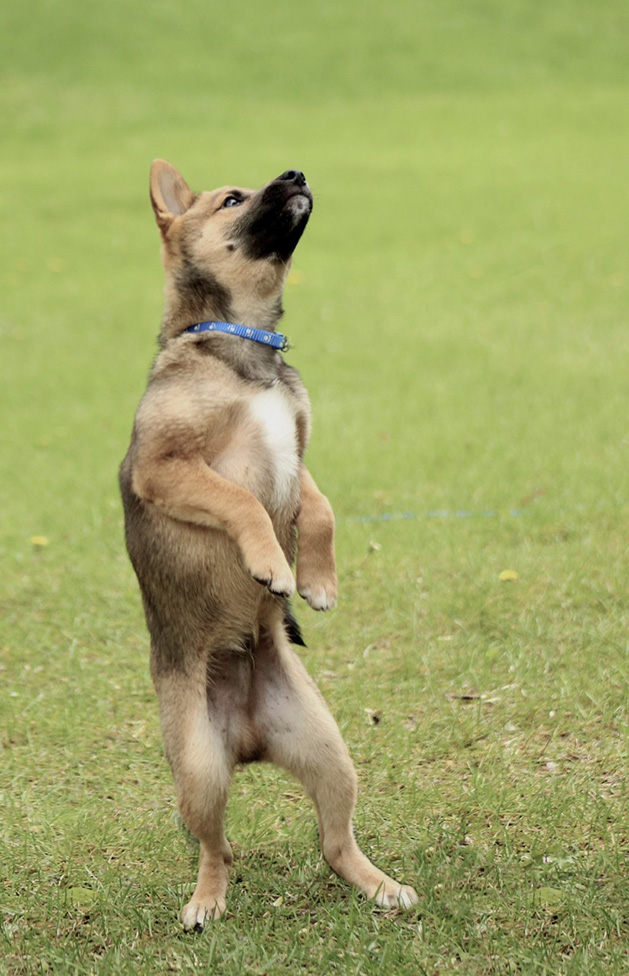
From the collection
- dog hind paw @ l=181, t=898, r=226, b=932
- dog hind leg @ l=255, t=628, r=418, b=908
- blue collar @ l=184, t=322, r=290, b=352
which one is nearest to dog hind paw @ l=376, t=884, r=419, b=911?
dog hind leg @ l=255, t=628, r=418, b=908

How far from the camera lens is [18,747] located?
15.7 feet

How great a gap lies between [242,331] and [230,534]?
29.0 inches

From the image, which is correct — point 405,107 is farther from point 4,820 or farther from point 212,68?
point 4,820

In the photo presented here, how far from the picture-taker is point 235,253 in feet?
12.9

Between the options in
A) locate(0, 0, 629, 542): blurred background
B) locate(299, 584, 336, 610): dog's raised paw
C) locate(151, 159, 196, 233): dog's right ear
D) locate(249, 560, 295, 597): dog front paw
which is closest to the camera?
locate(249, 560, 295, 597): dog front paw

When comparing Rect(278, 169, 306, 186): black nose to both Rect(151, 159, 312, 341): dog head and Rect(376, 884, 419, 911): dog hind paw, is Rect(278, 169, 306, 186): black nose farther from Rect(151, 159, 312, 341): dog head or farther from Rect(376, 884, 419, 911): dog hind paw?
Rect(376, 884, 419, 911): dog hind paw

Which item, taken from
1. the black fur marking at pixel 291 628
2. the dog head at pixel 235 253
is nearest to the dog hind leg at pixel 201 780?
the black fur marking at pixel 291 628

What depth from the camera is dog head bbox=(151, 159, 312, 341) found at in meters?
3.87

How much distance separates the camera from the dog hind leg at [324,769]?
3.53 metres

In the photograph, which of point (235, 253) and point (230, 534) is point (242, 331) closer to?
point (235, 253)

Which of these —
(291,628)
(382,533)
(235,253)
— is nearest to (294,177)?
(235,253)

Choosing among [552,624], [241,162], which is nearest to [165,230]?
[552,624]

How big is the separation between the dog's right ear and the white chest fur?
0.76 m

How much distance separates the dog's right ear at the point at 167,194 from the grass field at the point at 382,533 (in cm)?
206
